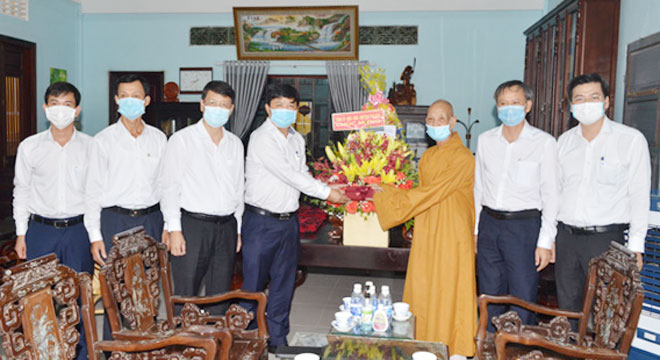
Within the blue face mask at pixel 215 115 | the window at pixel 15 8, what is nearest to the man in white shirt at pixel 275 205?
the blue face mask at pixel 215 115

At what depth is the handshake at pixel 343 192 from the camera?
8.66 ft

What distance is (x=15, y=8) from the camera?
624 cm

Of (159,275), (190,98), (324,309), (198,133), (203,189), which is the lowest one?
(324,309)

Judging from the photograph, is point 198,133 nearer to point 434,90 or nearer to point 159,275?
point 159,275

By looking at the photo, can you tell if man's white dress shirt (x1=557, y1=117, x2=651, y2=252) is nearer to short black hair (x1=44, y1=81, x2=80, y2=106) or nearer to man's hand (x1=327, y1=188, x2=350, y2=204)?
man's hand (x1=327, y1=188, x2=350, y2=204)

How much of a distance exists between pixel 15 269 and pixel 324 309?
2653mm

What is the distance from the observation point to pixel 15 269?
1446mm

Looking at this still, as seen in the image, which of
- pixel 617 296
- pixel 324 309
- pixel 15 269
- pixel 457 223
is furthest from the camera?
pixel 324 309

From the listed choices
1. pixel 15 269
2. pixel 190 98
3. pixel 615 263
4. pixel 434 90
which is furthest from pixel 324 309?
pixel 190 98

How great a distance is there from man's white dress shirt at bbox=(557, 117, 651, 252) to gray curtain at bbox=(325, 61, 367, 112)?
5.02 meters

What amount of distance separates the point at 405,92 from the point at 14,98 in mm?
4939

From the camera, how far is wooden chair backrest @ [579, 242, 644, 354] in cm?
167

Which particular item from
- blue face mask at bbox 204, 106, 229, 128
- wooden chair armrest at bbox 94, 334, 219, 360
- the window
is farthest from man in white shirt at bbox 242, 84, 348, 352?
the window

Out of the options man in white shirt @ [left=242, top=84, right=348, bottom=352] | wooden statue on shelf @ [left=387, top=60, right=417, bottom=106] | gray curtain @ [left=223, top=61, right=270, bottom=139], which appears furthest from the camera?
gray curtain @ [left=223, top=61, right=270, bottom=139]
